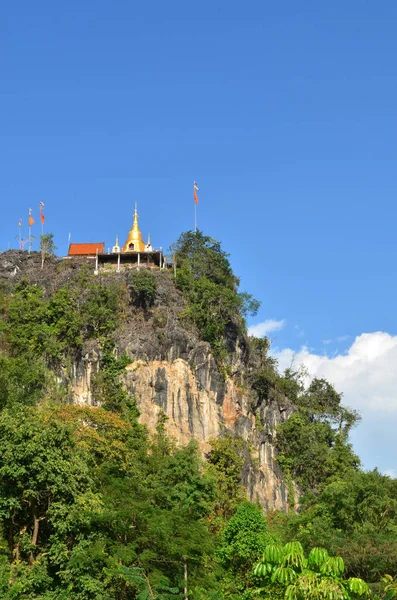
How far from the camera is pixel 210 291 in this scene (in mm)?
49500

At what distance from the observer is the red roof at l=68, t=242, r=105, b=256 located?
58.1 meters

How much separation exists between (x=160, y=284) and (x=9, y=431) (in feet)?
84.5

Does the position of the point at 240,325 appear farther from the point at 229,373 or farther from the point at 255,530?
the point at 255,530

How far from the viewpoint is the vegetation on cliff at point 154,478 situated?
2225 centimetres

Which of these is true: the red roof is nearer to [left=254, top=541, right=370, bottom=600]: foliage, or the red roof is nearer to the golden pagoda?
the golden pagoda

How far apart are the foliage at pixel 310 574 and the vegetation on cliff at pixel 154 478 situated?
0.08 ft

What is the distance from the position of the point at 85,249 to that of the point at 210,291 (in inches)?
527

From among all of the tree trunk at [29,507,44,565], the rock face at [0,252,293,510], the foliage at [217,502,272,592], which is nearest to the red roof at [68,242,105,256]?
the rock face at [0,252,293,510]

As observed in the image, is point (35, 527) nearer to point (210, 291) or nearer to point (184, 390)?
point (184, 390)

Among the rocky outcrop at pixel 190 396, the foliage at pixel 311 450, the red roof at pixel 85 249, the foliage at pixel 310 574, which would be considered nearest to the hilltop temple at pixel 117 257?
the red roof at pixel 85 249

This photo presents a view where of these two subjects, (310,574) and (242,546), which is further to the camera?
(242,546)

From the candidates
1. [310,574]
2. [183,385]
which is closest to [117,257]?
[183,385]

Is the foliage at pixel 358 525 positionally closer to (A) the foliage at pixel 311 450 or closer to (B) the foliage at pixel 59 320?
(A) the foliage at pixel 311 450

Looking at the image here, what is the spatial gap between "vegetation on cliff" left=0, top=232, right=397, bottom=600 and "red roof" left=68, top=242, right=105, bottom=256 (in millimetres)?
3934
